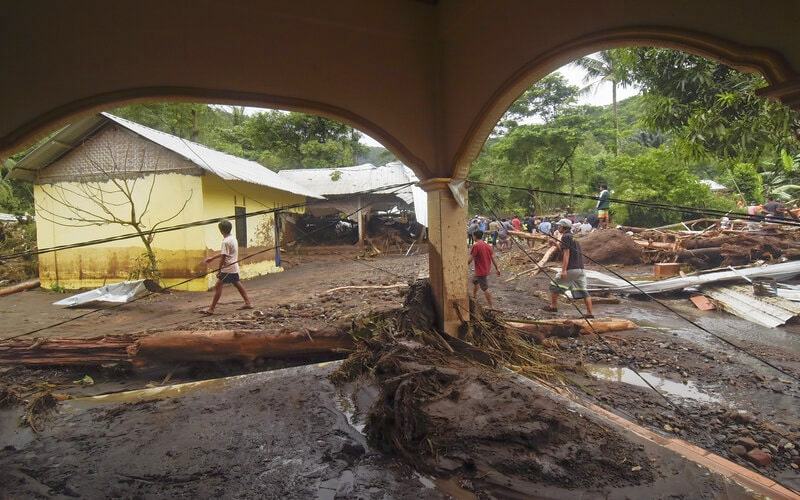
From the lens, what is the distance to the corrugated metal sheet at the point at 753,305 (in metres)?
6.98

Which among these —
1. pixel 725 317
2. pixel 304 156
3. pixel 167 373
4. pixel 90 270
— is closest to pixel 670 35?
pixel 167 373

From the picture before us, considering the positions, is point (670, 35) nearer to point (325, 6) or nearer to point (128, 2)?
point (325, 6)

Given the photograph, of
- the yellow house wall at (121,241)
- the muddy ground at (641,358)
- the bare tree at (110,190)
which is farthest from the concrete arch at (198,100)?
the bare tree at (110,190)

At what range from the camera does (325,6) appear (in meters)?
4.46

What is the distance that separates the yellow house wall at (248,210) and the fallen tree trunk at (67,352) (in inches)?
207

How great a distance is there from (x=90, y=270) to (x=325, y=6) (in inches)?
437

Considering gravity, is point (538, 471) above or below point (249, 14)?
below

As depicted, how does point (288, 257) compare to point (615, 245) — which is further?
point (288, 257)

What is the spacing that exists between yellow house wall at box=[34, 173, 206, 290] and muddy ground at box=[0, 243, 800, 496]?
0.97 metres

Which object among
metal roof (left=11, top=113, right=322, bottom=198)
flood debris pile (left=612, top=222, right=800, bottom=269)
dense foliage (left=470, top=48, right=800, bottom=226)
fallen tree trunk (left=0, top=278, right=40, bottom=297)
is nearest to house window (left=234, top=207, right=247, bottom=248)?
metal roof (left=11, top=113, right=322, bottom=198)

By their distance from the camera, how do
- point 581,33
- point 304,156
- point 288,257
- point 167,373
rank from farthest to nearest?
point 304,156, point 288,257, point 167,373, point 581,33

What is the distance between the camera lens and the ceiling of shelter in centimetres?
329

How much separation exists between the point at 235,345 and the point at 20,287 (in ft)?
36.0

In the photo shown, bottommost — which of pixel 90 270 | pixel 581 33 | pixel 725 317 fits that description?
pixel 725 317
